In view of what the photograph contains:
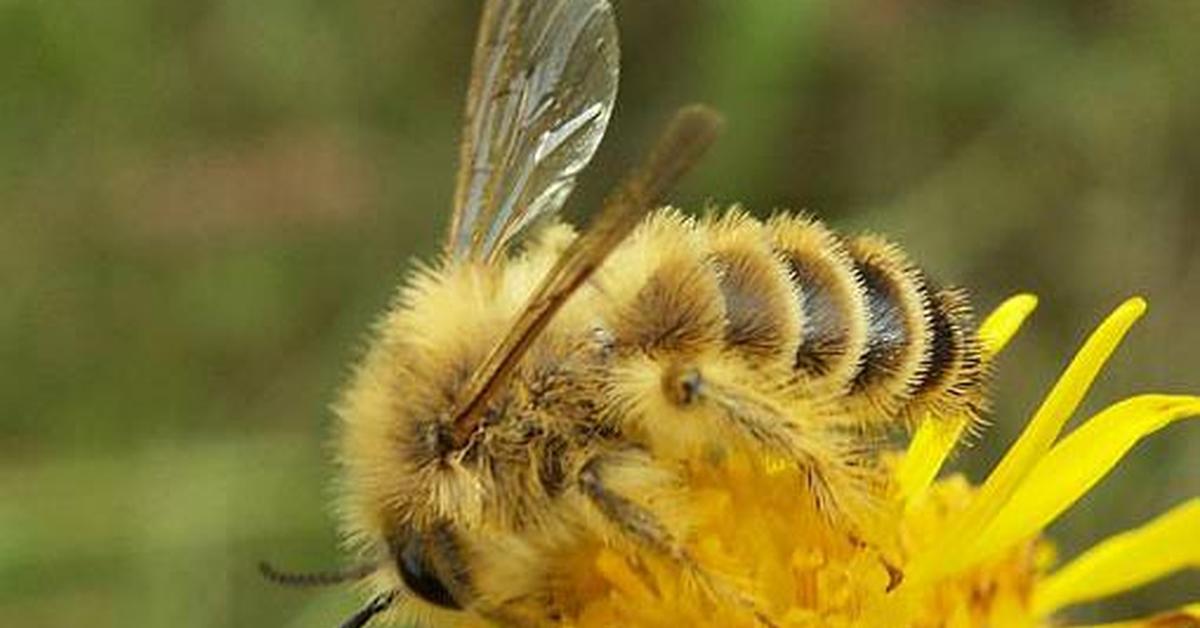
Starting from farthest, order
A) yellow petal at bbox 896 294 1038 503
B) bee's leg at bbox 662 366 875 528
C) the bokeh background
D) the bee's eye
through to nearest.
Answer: the bokeh background < yellow petal at bbox 896 294 1038 503 < the bee's eye < bee's leg at bbox 662 366 875 528

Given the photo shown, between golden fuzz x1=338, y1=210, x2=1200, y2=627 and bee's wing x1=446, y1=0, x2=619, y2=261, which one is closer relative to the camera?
golden fuzz x1=338, y1=210, x2=1200, y2=627

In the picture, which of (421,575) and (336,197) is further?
(336,197)

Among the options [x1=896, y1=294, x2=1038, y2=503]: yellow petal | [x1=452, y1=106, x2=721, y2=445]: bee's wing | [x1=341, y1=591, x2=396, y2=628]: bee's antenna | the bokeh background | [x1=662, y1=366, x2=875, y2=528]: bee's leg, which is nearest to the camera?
[x1=452, y1=106, x2=721, y2=445]: bee's wing

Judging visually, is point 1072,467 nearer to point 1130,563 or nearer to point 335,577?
point 1130,563

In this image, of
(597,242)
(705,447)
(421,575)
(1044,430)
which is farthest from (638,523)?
(1044,430)

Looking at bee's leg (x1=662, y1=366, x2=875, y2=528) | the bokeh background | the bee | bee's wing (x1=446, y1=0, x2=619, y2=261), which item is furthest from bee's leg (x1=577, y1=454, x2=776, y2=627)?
the bokeh background

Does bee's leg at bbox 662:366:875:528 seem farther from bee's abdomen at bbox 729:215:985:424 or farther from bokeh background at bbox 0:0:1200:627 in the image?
bokeh background at bbox 0:0:1200:627

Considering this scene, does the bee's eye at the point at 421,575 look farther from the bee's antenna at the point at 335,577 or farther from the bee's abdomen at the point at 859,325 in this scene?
the bee's abdomen at the point at 859,325
